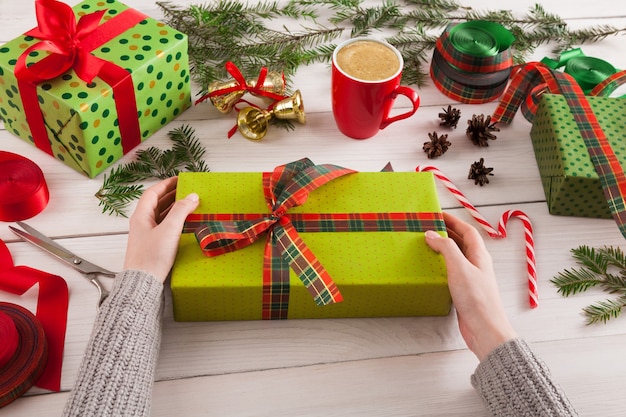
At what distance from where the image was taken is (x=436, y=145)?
3.74 ft

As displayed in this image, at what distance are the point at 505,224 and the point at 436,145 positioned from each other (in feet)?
0.61

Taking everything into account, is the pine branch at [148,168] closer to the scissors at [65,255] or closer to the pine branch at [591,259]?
the scissors at [65,255]

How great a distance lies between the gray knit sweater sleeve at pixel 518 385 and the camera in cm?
77

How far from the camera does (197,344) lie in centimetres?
90

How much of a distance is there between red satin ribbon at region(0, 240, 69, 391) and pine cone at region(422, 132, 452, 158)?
0.63 metres

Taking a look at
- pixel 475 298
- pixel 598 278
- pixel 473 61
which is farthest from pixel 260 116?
pixel 598 278

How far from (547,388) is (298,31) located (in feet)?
2.83

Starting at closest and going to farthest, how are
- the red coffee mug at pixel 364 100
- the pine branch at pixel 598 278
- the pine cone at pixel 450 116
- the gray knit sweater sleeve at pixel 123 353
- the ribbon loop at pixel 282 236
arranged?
the gray knit sweater sleeve at pixel 123 353
the ribbon loop at pixel 282 236
the pine branch at pixel 598 278
the red coffee mug at pixel 364 100
the pine cone at pixel 450 116

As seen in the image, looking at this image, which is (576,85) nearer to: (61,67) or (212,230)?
(212,230)

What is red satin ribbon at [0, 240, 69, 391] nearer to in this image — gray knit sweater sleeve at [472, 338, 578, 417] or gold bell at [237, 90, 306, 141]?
gold bell at [237, 90, 306, 141]

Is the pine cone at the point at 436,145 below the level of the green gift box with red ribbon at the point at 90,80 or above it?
below

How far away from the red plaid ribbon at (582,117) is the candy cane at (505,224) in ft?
0.43

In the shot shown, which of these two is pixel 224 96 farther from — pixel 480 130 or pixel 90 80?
pixel 480 130

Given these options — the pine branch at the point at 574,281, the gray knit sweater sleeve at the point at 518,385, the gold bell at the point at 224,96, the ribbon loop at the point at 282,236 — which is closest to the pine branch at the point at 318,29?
the gold bell at the point at 224,96
